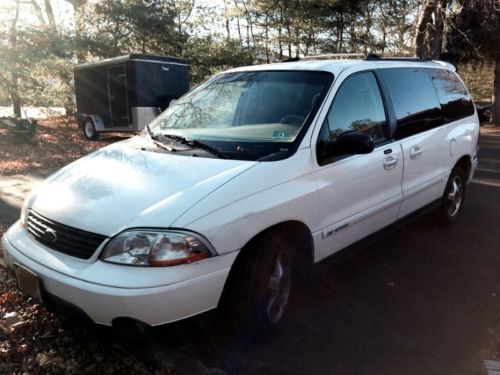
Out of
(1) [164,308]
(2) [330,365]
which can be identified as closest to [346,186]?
(2) [330,365]

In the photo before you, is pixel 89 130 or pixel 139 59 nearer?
pixel 139 59

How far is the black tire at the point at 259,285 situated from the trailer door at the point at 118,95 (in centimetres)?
1171

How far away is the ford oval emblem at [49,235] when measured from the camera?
8.77 feet

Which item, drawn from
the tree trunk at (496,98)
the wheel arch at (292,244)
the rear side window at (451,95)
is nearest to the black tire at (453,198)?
the rear side window at (451,95)

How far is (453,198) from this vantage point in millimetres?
5445

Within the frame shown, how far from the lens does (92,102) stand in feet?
50.8

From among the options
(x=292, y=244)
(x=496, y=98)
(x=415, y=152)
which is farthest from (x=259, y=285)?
(x=496, y=98)

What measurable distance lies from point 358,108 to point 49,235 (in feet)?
7.97

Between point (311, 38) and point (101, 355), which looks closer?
point (101, 355)

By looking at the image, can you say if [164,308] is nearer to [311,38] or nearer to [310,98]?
[310,98]

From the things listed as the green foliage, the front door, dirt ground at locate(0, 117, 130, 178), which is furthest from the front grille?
the green foliage

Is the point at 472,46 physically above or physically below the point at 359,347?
above

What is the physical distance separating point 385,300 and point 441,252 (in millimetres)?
1397

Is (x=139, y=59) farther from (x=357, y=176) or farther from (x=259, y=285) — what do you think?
(x=259, y=285)
